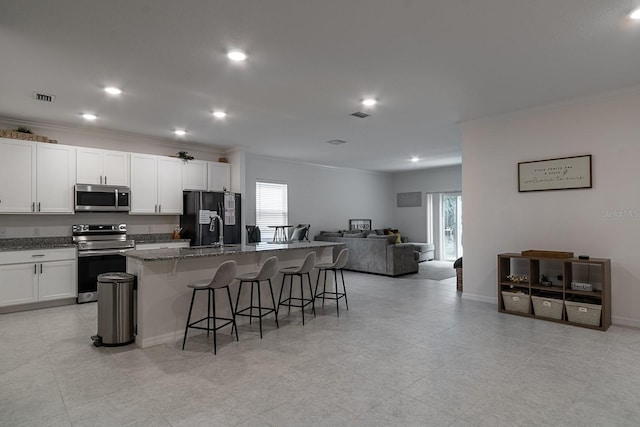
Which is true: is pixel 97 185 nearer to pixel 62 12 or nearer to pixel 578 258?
pixel 62 12

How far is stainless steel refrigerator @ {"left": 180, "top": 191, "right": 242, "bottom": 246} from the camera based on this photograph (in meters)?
6.18

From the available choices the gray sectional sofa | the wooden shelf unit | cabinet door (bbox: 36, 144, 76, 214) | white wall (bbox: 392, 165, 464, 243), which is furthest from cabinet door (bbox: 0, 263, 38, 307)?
white wall (bbox: 392, 165, 464, 243)

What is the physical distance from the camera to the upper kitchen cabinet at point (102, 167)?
18.0 ft

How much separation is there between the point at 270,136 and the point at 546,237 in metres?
4.46

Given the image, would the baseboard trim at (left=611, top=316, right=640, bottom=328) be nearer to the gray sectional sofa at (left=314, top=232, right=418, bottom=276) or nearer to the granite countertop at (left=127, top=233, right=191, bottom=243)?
the gray sectional sofa at (left=314, top=232, right=418, bottom=276)

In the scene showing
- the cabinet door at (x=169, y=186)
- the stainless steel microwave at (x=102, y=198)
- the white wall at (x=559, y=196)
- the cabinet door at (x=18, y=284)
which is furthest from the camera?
the cabinet door at (x=169, y=186)

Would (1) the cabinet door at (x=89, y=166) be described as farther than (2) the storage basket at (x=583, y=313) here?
Yes

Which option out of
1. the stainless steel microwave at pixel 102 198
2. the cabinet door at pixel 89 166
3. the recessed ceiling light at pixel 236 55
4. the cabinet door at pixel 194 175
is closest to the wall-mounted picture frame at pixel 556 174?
the recessed ceiling light at pixel 236 55

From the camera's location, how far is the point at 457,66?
347 cm

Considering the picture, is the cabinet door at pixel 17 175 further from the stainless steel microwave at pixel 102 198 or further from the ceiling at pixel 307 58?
the stainless steel microwave at pixel 102 198

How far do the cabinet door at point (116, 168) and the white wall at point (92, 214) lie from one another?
12.2 inches

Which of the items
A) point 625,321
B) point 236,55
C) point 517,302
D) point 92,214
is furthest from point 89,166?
point 625,321

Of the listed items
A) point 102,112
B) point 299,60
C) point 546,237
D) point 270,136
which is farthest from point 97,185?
point 546,237

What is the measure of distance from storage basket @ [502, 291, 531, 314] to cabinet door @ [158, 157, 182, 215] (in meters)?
5.39
